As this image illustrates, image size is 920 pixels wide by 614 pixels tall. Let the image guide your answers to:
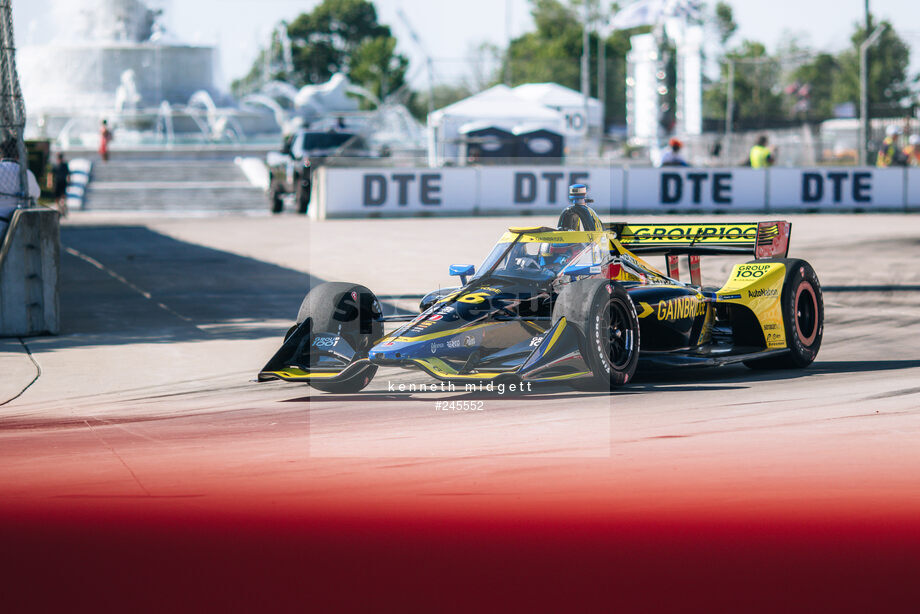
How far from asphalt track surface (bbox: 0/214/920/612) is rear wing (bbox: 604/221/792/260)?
105cm

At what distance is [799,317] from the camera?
34.1 feet

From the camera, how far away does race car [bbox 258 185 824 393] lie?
28.0ft

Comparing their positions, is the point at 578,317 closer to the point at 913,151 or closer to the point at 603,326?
the point at 603,326

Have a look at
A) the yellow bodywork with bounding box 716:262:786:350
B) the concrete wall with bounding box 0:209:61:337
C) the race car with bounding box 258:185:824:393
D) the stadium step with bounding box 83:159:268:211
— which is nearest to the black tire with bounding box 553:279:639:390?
the race car with bounding box 258:185:824:393

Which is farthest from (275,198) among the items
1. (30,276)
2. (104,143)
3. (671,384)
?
(671,384)

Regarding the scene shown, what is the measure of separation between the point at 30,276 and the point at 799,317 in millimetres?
7677

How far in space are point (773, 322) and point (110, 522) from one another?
6.01 metres

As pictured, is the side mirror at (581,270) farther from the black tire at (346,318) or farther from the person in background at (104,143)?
the person in background at (104,143)

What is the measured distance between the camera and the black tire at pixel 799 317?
33.1 ft

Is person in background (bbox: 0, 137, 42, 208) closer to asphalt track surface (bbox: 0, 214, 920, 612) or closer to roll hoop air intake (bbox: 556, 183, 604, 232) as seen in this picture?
asphalt track surface (bbox: 0, 214, 920, 612)

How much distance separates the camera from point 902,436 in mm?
7457

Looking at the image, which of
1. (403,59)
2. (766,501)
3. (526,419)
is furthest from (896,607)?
(403,59)

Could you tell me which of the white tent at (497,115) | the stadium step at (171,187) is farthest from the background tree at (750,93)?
the stadium step at (171,187)

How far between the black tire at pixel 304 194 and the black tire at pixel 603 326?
1021 inches
